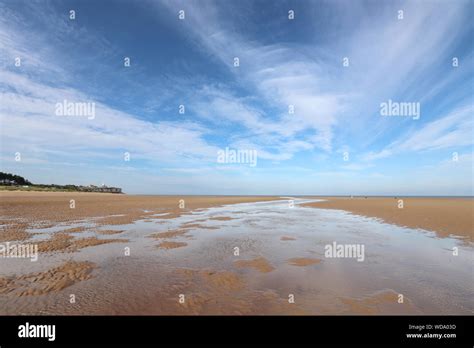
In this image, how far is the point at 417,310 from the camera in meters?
5.09

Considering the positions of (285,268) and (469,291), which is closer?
(469,291)

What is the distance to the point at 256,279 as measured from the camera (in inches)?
268

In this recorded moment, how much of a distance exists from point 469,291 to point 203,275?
7.76 metres

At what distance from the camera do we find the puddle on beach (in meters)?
5.17

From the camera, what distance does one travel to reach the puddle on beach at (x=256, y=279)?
5.17 m
